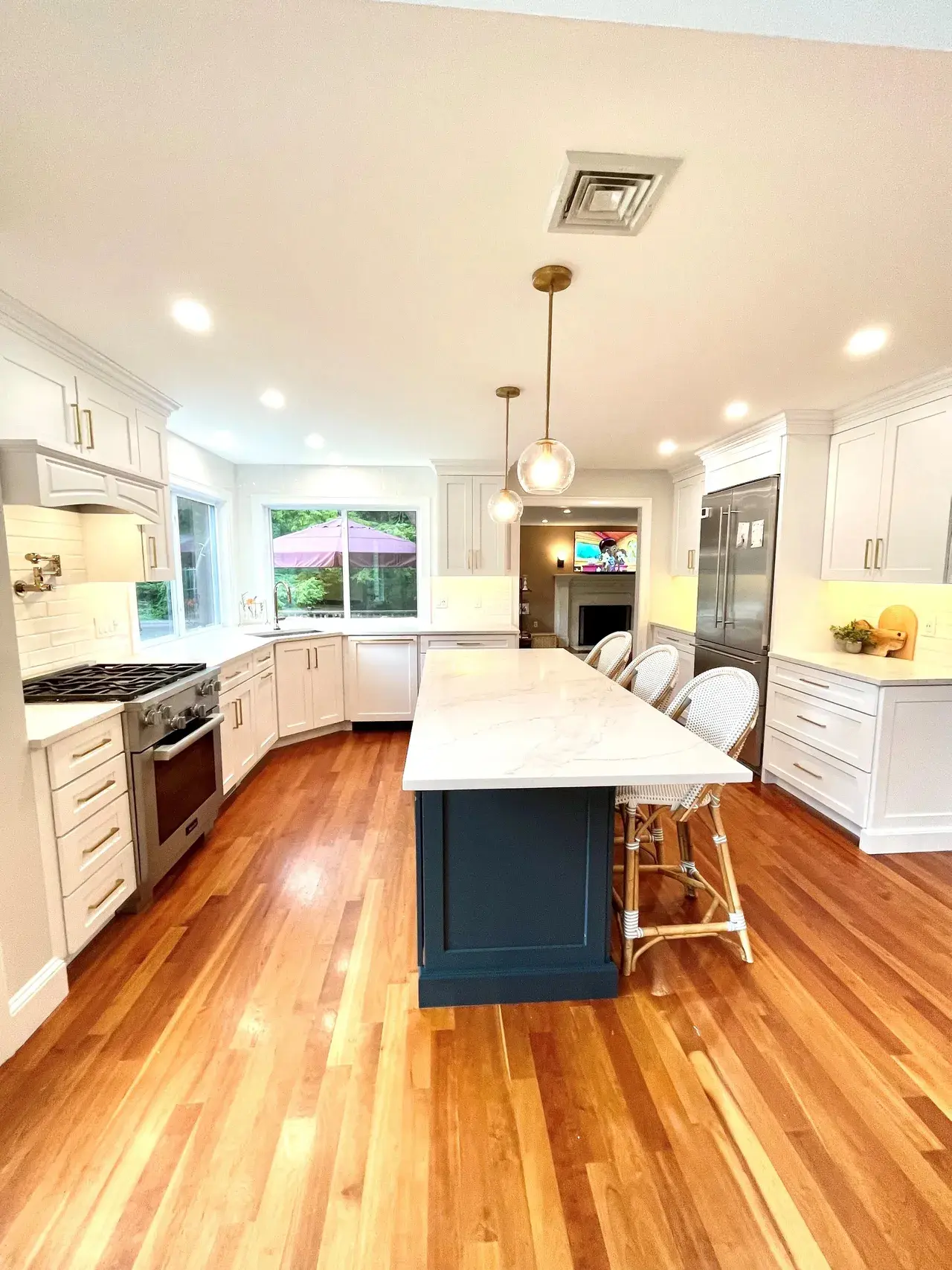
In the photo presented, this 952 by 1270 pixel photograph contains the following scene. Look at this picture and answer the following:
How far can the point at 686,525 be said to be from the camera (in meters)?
4.94

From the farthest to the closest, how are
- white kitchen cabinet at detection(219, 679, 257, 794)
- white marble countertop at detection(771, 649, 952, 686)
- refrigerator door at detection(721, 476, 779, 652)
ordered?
refrigerator door at detection(721, 476, 779, 652), white kitchen cabinet at detection(219, 679, 257, 794), white marble countertop at detection(771, 649, 952, 686)

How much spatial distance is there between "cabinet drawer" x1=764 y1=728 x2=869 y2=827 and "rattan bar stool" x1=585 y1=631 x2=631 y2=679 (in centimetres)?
115

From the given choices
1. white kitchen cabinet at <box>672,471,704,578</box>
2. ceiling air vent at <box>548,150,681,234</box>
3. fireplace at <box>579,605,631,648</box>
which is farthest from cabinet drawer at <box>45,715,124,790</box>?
fireplace at <box>579,605,631,648</box>

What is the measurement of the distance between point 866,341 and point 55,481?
3.19m

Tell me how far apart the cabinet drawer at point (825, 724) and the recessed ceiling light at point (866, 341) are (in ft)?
5.54

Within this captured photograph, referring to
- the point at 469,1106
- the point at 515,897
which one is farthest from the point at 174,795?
the point at 469,1106

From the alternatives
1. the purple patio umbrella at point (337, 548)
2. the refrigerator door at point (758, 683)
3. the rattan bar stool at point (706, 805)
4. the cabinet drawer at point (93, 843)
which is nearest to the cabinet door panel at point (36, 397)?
the cabinet drawer at point (93, 843)

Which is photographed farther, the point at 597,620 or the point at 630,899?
the point at 597,620

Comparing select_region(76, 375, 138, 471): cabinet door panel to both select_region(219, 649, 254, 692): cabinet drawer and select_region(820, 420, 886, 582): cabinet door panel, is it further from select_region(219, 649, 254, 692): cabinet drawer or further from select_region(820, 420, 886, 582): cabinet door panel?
select_region(820, 420, 886, 582): cabinet door panel

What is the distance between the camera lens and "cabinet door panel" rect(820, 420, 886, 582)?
119 inches

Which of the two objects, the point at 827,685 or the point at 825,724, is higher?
the point at 827,685

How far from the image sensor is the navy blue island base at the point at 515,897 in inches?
65.9

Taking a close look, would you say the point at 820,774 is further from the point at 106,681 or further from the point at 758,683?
the point at 106,681

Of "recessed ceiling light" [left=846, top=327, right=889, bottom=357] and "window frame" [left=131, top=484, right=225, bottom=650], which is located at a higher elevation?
"recessed ceiling light" [left=846, top=327, right=889, bottom=357]
